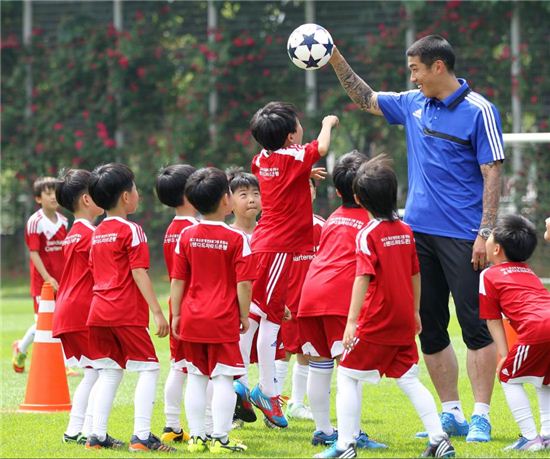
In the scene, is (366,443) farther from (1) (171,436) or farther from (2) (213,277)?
(2) (213,277)

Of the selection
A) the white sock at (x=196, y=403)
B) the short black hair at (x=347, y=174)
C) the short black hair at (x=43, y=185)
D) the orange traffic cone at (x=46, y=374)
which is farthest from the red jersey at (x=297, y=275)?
the short black hair at (x=43, y=185)

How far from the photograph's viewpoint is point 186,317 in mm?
6633

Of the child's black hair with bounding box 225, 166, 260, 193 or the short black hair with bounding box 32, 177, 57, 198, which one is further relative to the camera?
the short black hair with bounding box 32, 177, 57, 198

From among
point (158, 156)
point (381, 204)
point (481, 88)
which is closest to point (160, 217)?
point (158, 156)

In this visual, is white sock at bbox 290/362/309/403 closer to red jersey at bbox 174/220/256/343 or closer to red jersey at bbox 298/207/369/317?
red jersey at bbox 298/207/369/317

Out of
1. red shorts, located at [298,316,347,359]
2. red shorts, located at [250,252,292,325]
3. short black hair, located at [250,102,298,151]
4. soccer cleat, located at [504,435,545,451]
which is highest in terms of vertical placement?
short black hair, located at [250,102,298,151]

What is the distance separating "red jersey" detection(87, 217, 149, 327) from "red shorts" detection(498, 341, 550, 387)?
2222 mm

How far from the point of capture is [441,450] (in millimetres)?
6020

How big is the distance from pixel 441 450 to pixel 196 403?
151 centimetres

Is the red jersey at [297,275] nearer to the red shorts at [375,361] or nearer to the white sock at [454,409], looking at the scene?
the white sock at [454,409]

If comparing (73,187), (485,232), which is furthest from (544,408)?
(73,187)

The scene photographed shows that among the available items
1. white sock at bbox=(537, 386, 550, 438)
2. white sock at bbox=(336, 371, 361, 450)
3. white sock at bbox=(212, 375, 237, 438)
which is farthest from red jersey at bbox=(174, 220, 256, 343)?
white sock at bbox=(537, 386, 550, 438)

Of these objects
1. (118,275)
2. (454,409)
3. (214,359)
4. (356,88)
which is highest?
(356,88)

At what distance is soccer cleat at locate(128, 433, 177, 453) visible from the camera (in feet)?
21.7
